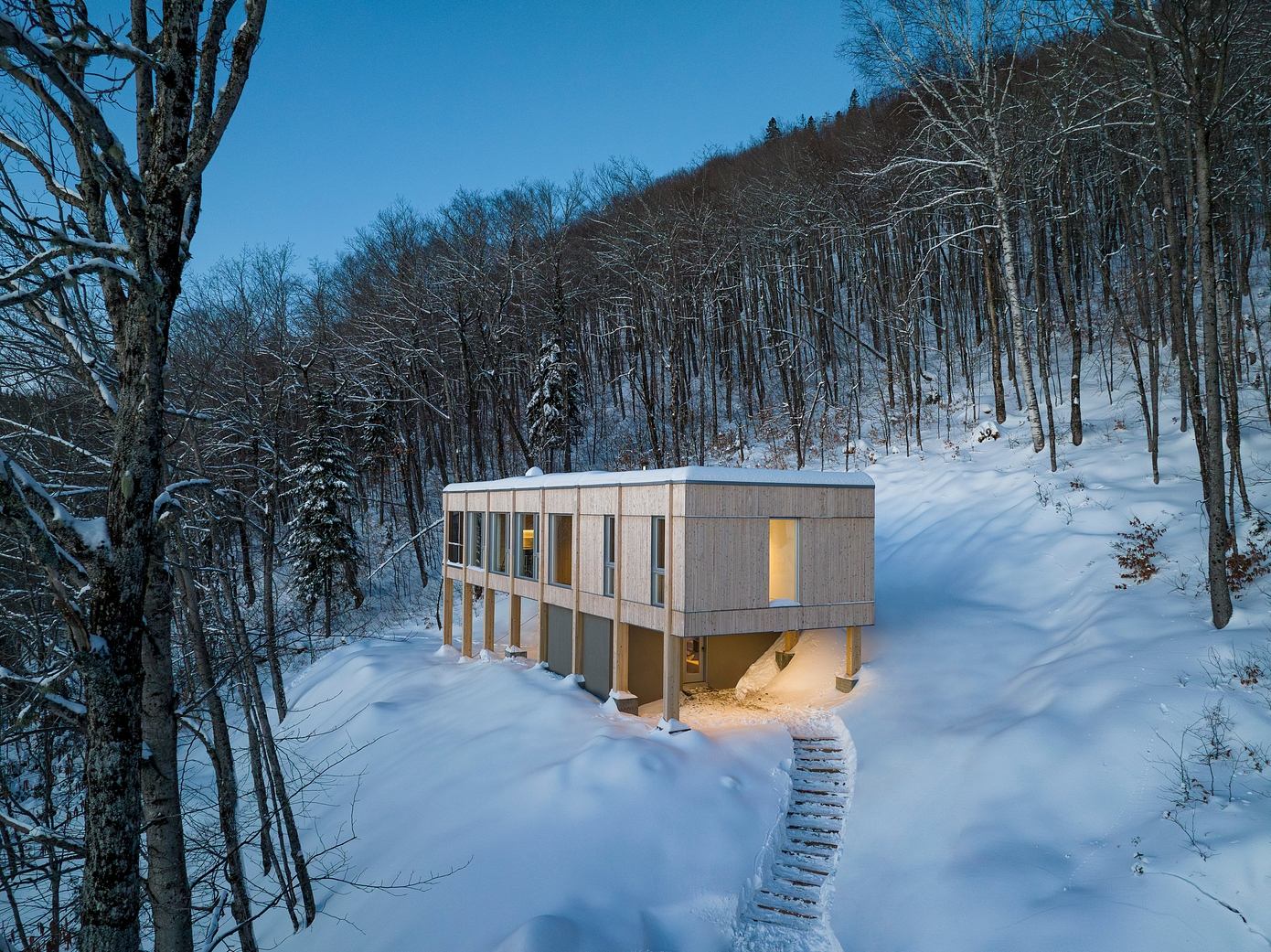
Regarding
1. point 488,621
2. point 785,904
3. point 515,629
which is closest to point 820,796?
point 785,904

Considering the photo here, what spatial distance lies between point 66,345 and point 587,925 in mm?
7447

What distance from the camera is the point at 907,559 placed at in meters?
16.8

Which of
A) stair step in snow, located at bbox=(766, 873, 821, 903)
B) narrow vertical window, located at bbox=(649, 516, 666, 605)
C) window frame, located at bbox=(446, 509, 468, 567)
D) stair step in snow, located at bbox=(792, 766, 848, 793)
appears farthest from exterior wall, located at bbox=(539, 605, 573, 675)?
stair step in snow, located at bbox=(766, 873, 821, 903)

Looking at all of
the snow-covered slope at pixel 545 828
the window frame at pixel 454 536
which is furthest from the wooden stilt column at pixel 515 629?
the snow-covered slope at pixel 545 828

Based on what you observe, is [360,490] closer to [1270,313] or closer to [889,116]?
[889,116]

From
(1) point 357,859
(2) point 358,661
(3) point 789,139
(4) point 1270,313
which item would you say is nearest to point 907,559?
(4) point 1270,313

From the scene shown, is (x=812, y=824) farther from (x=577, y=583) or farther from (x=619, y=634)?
(x=577, y=583)

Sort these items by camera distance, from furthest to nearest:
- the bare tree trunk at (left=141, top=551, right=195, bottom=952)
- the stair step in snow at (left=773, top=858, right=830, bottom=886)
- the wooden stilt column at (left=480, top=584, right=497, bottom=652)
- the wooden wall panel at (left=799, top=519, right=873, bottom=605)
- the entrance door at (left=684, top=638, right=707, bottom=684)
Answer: the wooden stilt column at (left=480, top=584, right=497, bottom=652)
the entrance door at (left=684, top=638, right=707, bottom=684)
the wooden wall panel at (left=799, top=519, right=873, bottom=605)
the stair step in snow at (left=773, top=858, right=830, bottom=886)
the bare tree trunk at (left=141, top=551, right=195, bottom=952)

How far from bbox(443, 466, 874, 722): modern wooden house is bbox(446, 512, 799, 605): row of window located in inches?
1.6

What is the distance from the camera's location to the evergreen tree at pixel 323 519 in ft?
78.0

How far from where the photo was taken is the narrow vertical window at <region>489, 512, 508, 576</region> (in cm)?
1844

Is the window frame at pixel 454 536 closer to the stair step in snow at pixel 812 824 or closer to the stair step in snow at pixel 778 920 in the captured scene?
the stair step in snow at pixel 812 824

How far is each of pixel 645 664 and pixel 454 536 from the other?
30.6 ft

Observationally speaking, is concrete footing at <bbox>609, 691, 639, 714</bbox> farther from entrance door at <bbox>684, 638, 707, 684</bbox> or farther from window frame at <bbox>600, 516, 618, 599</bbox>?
entrance door at <bbox>684, 638, 707, 684</bbox>
